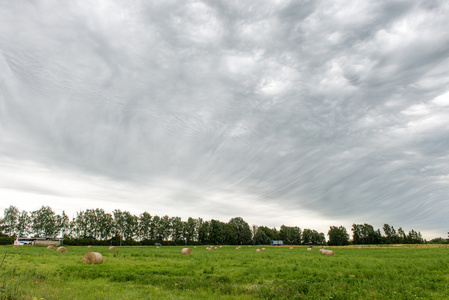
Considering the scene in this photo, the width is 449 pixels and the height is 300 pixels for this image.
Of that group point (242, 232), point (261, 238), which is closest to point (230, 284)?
point (242, 232)

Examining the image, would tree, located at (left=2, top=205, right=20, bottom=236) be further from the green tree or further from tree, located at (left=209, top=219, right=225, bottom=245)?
tree, located at (left=209, top=219, right=225, bottom=245)

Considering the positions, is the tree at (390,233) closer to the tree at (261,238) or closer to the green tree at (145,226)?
the tree at (261,238)

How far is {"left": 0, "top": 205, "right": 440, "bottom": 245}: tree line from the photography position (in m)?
130

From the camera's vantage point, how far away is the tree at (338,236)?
17888cm

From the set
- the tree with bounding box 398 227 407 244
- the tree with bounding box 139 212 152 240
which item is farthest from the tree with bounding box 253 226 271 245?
the tree with bounding box 398 227 407 244

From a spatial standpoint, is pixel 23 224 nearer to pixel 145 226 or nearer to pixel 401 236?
pixel 145 226

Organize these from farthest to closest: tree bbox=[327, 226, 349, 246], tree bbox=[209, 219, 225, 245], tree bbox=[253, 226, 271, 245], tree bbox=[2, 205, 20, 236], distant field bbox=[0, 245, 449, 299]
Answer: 1. tree bbox=[327, 226, 349, 246]
2. tree bbox=[253, 226, 271, 245]
3. tree bbox=[209, 219, 225, 245]
4. tree bbox=[2, 205, 20, 236]
5. distant field bbox=[0, 245, 449, 299]

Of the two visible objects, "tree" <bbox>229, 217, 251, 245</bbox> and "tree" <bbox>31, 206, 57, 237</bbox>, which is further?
"tree" <bbox>229, 217, 251, 245</bbox>

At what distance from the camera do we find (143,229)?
144 metres

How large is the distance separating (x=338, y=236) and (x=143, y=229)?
13183cm

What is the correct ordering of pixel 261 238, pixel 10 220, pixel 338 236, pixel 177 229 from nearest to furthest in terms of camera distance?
pixel 10 220 < pixel 177 229 < pixel 261 238 < pixel 338 236


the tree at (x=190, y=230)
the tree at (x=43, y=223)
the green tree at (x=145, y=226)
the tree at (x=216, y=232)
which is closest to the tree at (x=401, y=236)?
the tree at (x=216, y=232)

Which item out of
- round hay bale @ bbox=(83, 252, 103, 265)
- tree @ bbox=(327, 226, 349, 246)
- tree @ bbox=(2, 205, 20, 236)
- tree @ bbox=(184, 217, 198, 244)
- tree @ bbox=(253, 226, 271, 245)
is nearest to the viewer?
round hay bale @ bbox=(83, 252, 103, 265)

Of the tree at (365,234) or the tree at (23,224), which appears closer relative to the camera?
the tree at (23,224)
